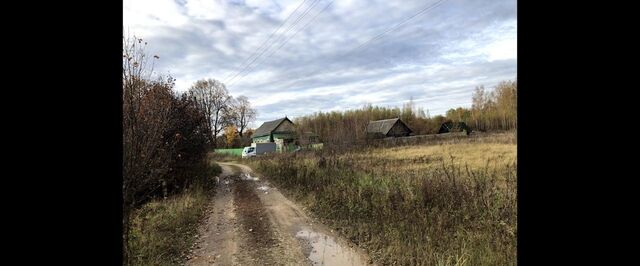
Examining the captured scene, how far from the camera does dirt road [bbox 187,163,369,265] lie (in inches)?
218

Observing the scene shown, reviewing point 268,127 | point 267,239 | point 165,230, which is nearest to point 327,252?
point 267,239

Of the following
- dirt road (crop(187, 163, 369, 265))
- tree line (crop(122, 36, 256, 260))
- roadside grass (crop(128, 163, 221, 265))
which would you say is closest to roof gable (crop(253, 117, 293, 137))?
tree line (crop(122, 36, 256, 260))

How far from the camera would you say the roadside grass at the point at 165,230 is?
532cm

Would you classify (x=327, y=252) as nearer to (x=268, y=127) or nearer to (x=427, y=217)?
(x=427, y=217)

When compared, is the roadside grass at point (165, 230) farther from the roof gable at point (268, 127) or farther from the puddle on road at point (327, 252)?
the roof gable at point (268, 127)

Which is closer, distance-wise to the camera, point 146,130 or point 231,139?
point 146,130

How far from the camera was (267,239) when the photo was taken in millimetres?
6535

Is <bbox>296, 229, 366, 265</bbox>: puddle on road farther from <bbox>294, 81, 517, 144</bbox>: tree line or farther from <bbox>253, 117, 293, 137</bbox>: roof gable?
<bbox>253, 117, 293, 137</bbox>: roof gable
